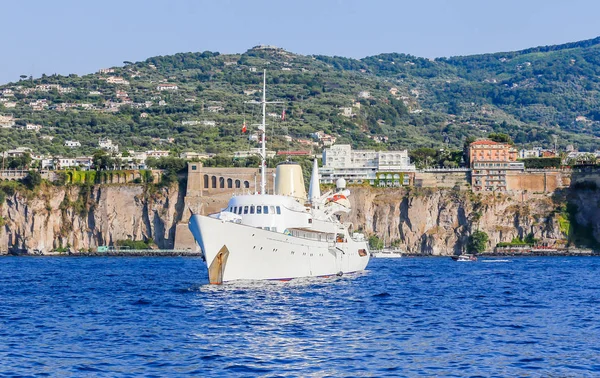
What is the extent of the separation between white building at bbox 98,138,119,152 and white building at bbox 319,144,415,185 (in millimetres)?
37476

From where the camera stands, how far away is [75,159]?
156 m

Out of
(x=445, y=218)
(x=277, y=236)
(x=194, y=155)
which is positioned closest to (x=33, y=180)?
(x=194, y=155)

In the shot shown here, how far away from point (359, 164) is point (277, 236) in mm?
108370

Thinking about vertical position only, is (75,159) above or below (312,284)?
above

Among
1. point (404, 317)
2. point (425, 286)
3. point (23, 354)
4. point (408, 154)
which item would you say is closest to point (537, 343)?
point (404, 317)

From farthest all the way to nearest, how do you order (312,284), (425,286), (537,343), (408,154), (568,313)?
(408,154) < (425,286) < (312,284) < (568,313) < (537,343)

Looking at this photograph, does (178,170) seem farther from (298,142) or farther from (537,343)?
(537,343)

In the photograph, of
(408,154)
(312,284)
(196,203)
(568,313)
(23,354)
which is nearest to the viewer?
(23,354)

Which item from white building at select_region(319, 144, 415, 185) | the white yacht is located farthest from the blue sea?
white building at select_region(319, 144, 415, 185)

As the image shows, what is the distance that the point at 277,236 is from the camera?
Result: 5653 cm

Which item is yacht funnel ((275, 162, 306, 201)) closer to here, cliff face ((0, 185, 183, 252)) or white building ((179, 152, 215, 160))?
cliff face ((0, 185, 183, 252))

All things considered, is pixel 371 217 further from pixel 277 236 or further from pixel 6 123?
pixel 6 123

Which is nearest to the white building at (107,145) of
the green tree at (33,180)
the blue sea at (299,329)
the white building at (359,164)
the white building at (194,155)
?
the white building at (194,155)

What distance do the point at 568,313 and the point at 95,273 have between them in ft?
139
